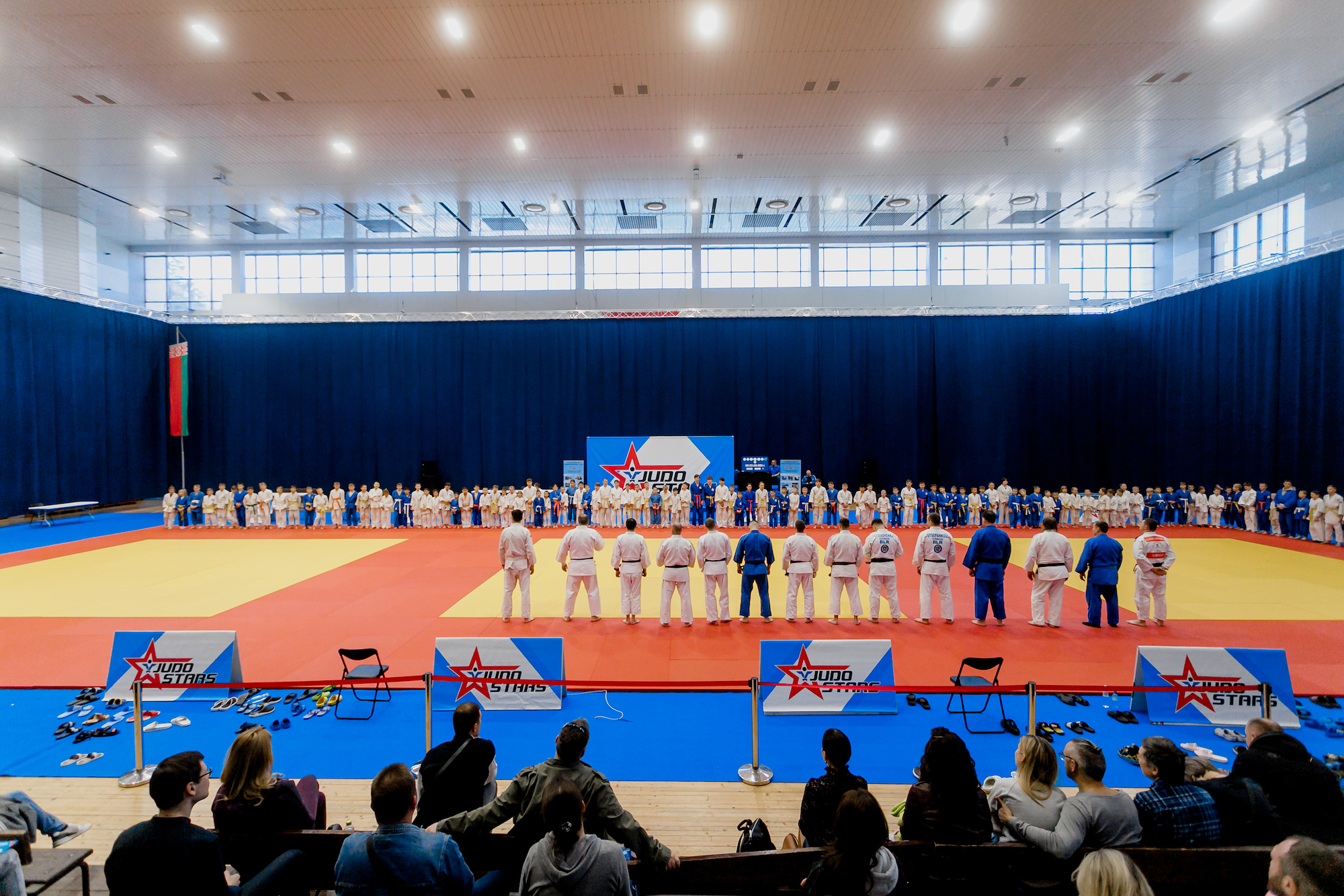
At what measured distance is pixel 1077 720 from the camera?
5480 mm

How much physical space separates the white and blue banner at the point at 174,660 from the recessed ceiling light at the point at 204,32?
417 inches

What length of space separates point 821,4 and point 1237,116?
11325mm

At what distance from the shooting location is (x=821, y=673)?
556cm

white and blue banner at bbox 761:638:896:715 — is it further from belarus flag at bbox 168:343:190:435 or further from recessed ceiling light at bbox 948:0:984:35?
belarus flag at bbox 168:343:190:435

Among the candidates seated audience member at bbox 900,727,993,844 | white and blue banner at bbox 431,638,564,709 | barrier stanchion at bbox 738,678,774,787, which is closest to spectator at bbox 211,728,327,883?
white and blue banner at bbox 431,638,564,709

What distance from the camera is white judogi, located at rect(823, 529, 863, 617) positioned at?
8.57 meters

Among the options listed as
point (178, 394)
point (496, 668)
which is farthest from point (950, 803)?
point (178, 394)

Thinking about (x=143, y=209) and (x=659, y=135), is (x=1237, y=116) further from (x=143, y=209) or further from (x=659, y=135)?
(x=143, y=209)

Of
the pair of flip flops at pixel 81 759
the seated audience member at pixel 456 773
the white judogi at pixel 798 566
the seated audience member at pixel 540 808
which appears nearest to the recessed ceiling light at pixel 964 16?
the white judogi at pixel 798 566

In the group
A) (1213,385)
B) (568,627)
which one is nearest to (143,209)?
(568,627)

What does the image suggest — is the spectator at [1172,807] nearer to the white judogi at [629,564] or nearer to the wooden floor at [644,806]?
the wooden floor at [644,806]

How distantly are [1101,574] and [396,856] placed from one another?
31.1 feet

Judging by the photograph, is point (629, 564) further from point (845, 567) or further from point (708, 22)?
point (708, 22)

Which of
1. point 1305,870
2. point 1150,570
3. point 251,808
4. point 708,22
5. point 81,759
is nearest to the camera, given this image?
point 1305,870
